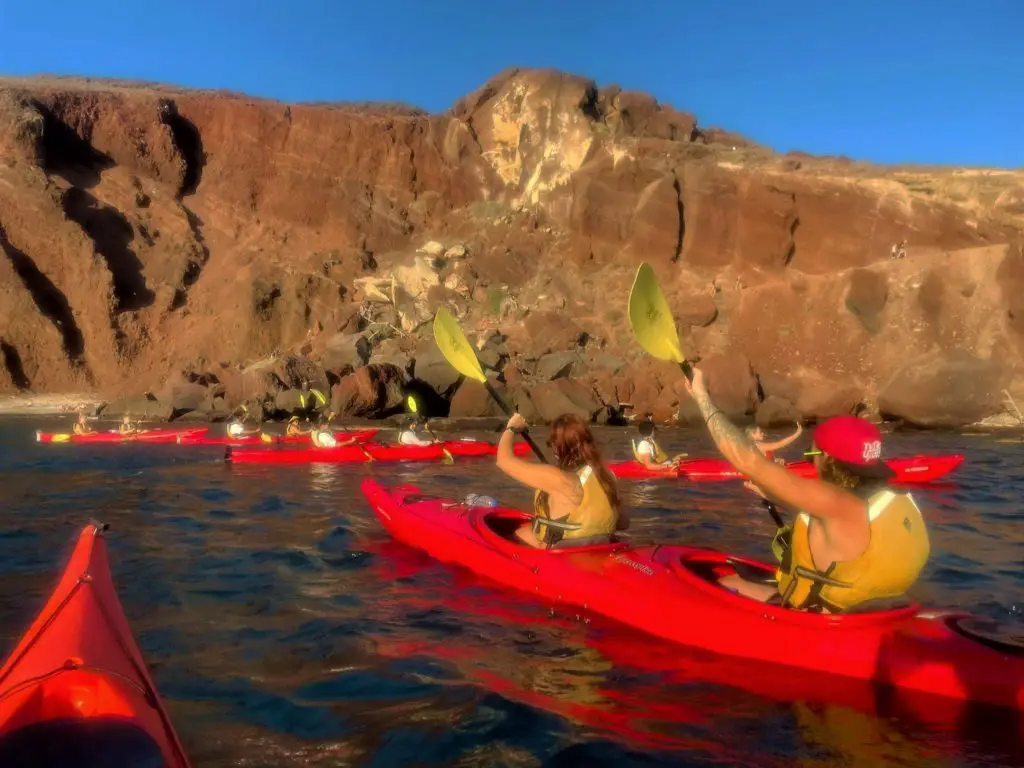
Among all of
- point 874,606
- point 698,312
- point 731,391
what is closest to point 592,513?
point 874,606

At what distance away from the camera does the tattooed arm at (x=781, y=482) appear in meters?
3.31

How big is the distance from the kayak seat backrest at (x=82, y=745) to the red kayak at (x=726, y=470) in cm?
837

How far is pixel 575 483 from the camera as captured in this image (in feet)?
17.4

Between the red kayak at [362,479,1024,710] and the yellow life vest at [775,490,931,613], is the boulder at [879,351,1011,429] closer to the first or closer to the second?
the red kayak at [362,479,1024,710]

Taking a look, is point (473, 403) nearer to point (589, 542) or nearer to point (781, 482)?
point (589, 542)

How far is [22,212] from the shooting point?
2848 cm

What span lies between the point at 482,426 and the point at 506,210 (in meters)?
14.5

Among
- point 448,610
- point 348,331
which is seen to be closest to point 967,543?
point 448,610

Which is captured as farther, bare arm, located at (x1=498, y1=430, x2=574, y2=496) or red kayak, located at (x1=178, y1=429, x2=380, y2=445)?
red kayak, located at (x1=178, y1=429, x2=380, y2=445)

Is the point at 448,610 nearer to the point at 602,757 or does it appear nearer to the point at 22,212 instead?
the point at 602,757

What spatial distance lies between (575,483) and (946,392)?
17439mm

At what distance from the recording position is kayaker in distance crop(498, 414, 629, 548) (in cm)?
523

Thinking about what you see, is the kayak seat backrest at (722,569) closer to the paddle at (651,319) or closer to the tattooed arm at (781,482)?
the paddle at (651,319)

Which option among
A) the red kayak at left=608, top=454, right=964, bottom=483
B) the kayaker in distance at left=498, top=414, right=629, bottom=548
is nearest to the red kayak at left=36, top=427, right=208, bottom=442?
the red kayak at left=608, top=454, right=964, bottom=483
